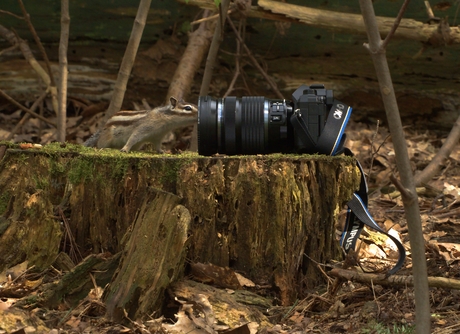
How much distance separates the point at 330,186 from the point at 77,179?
1561mm

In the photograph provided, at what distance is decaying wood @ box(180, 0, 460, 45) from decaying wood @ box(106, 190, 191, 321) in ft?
11.2

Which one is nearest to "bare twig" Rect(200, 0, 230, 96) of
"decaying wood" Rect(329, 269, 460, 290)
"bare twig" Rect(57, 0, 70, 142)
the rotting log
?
"bare twig" Rect(57, 0, 70, 142)

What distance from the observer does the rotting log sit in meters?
3.60

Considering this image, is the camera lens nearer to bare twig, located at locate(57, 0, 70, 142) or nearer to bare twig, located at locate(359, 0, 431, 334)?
bare twig, located at locate(359, 0, 431, 334)

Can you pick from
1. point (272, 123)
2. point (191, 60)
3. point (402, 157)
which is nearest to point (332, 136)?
point (272, 123)

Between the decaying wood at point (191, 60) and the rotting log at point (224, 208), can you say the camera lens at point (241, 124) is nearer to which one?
the rotting log at point (224, 208)

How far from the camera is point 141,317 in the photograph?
10.4 ft

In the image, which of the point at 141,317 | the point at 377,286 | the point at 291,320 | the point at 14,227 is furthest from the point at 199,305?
the point at 14,227

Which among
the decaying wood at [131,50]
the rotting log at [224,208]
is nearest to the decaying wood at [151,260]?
the rotting log at [224,208]

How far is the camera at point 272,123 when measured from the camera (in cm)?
386

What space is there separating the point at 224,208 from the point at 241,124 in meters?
0.57

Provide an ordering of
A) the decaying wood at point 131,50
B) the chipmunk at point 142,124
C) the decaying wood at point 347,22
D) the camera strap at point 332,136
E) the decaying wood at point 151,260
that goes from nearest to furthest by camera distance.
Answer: the decaying wood at point 151,260 < the camera strap at point 332,136 < the chipmunk at point 142,124 < the decaying wood at point 131,50 < the decaying wood at point 347,22

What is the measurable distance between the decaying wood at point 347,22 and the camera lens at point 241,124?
2.69 metres

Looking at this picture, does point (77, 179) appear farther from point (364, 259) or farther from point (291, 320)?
point (364, 259)
